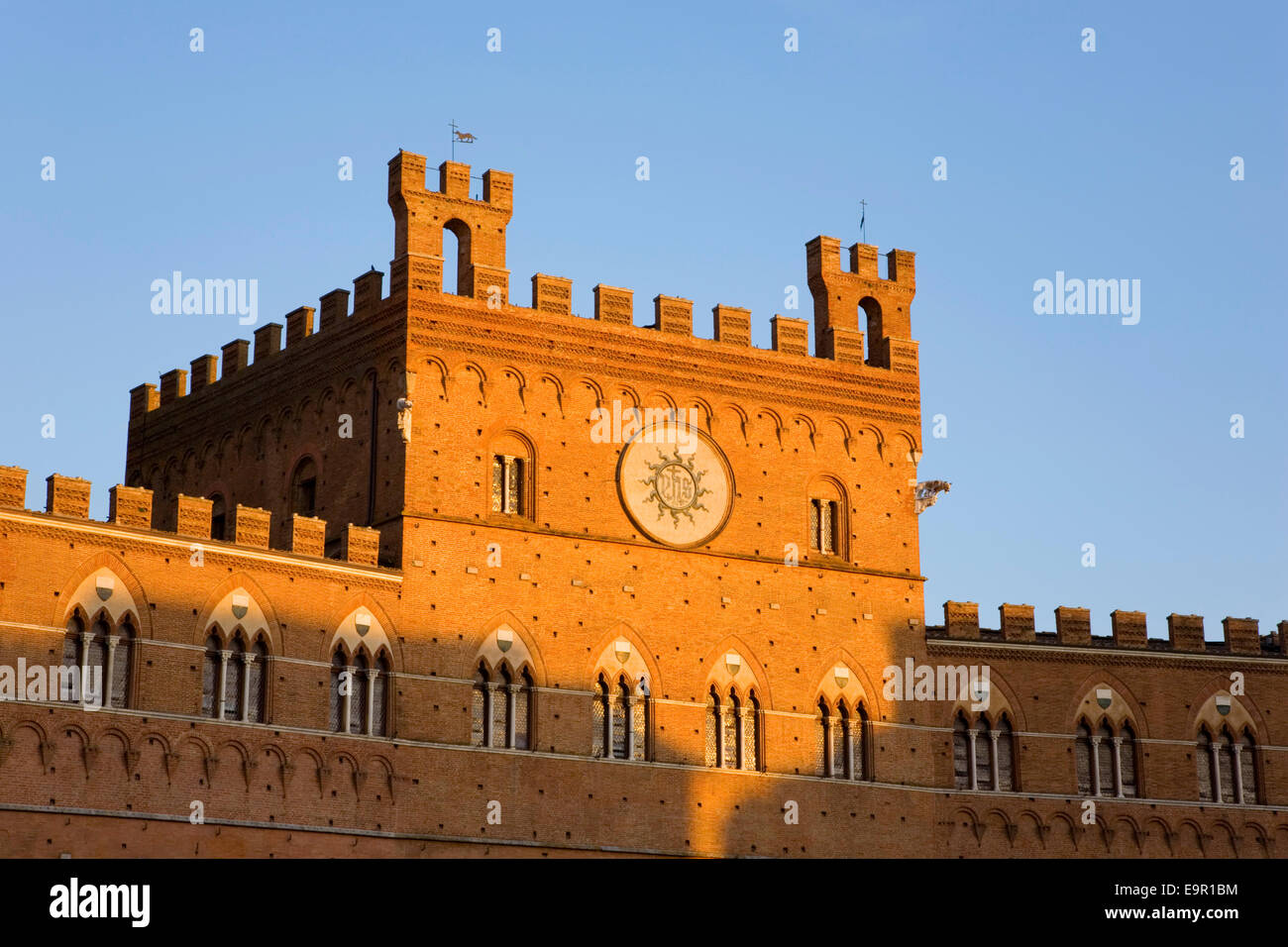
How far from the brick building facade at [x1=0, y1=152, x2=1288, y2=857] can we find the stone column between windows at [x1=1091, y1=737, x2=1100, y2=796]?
42 mm

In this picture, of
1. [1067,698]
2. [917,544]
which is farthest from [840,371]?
[1067,698]

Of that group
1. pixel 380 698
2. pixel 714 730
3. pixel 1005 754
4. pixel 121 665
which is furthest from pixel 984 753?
pixel 121 665

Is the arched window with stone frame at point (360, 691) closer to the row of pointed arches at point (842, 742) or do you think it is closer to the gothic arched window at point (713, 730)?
the gothic arched window at point (713, 730)

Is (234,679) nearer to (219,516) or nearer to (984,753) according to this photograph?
(219,516)

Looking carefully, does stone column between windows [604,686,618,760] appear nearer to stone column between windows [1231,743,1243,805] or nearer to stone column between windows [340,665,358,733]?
stone column between windows [340,665,358,733]

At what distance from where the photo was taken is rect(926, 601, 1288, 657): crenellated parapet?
48.8m

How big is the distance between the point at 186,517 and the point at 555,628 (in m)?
7.63

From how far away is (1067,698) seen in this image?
48656 mm

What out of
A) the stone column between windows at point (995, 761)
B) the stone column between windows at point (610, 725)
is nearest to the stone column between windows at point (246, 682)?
the stone column between windows at point (610, 725)

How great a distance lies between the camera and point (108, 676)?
39344 mm

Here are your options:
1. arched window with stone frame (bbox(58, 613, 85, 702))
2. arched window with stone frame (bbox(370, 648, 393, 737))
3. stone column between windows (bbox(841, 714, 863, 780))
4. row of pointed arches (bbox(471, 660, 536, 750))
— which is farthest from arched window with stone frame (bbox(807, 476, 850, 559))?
arched window with stone frame (bbox(58, 613, 85, 702))

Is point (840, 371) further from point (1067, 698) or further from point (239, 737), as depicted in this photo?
point (239, 737)

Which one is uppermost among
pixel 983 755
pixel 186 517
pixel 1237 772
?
pixel 186 517

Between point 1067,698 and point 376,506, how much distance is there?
1534 cm
